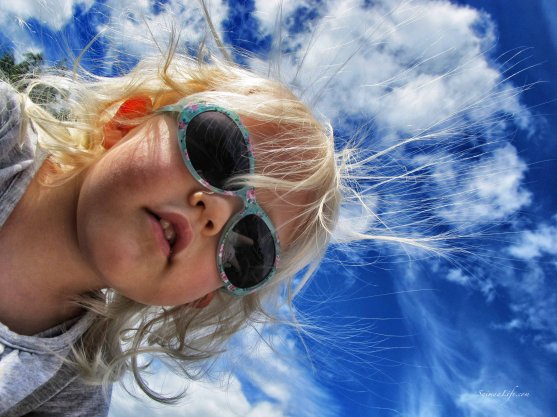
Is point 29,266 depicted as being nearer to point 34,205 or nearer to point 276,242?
point 34,205

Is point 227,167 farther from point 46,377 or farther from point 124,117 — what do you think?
point 46,377

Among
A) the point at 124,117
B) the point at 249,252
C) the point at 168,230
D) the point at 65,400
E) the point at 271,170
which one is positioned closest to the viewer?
the point at 168,230

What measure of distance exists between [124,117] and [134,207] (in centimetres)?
80

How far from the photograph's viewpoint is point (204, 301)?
3355 mm

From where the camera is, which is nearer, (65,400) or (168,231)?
(168,231)

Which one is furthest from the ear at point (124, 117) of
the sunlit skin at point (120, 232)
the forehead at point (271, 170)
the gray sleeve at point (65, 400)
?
the gray sleeve at point (65, 400)

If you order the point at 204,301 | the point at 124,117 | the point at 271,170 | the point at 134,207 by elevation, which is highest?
the point at 271,170

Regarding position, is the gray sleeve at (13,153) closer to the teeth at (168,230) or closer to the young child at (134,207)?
the young child at (134,207)

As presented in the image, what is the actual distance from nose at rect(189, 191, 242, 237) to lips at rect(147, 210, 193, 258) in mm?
78

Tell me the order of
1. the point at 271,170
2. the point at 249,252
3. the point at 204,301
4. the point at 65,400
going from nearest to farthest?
1. the point at 271,170
2. the point at 249,252
3. the point at 65,400
4. the point at 204,301

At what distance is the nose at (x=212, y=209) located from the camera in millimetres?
2328

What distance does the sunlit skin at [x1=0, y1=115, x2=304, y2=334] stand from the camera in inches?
88.6

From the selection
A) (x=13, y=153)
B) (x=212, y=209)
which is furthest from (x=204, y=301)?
(x=13, y=153)

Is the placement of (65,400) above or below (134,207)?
below
